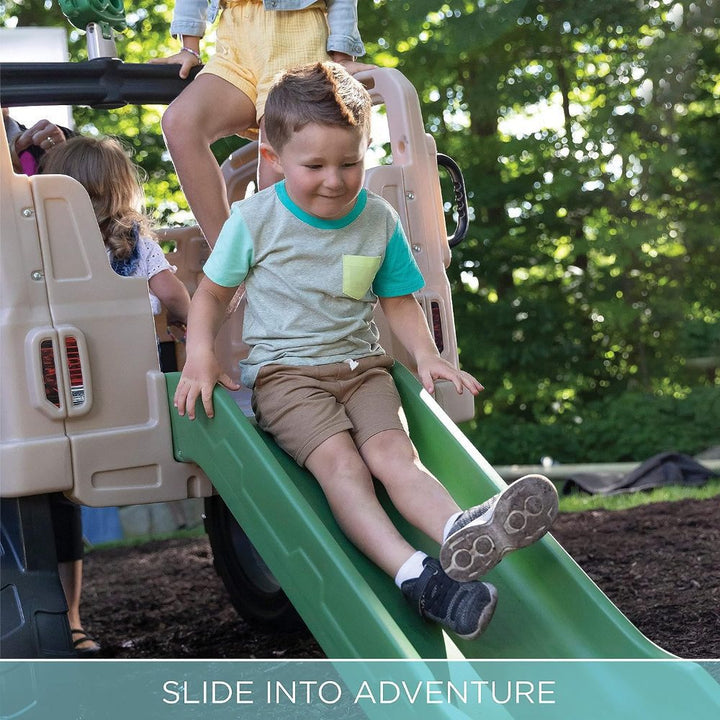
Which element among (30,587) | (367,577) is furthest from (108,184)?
(367,577)

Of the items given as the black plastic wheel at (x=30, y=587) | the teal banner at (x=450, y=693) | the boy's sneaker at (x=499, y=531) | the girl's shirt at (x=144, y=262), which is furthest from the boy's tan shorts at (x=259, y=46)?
the teal banner at (x=450, y=693)

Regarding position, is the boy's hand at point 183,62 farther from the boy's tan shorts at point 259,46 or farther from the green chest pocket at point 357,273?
the green chest pocket at point 357,273

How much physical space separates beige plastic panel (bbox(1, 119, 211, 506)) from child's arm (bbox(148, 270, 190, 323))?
15.3 inches

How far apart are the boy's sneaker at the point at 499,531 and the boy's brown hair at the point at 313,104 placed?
0.89 metres

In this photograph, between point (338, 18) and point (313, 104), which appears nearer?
point (313, 104)

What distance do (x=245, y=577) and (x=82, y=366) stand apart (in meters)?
1.73

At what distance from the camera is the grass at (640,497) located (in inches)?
238

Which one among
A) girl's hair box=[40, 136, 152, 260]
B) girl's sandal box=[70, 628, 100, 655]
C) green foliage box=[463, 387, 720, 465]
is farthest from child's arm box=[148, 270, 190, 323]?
green foliage box=[463, 387, 720, 465]

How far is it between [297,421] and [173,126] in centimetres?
104

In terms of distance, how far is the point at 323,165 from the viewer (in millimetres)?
2527

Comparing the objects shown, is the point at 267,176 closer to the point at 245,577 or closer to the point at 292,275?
the point at 292,275

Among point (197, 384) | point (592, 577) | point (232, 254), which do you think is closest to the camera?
point (197, 384)

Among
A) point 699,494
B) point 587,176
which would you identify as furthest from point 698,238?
point 699,494

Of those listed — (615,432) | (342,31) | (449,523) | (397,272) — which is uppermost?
(342,31)
